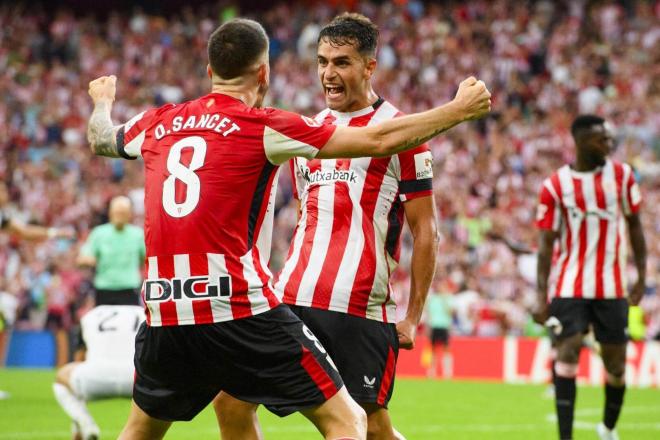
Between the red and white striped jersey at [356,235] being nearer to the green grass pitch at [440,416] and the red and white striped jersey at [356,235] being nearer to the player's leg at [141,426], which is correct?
the player's leg at [141,426]

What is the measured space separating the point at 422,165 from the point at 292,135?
1.36m

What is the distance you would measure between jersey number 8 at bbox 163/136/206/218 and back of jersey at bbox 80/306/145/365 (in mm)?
3462

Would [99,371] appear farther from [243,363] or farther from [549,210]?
[549,210]

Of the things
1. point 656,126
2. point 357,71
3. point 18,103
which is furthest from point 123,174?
point 357,71

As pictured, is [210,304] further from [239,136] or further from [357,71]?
[357,71]

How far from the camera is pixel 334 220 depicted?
5.86m

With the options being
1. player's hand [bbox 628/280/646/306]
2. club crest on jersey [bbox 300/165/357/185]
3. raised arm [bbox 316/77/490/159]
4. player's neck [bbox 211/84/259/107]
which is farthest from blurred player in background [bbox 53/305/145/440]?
player's hand [bbox 628/280/646/306]

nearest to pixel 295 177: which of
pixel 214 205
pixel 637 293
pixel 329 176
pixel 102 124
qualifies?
pixel 329 176

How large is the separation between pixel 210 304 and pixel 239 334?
0.17 metres

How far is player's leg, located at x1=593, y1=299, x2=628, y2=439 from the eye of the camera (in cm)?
895

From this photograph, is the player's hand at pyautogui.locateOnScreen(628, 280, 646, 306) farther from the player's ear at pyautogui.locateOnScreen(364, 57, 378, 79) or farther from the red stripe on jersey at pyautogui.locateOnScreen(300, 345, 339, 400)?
the red stripe on jersey at pyautogui.locateOnScreen(300, 345, 339, 400)

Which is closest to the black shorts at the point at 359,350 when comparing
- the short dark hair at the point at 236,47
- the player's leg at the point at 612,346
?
the short dark hair at the point at 236,47

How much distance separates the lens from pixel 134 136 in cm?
489

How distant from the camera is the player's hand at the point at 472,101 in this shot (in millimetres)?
4543
